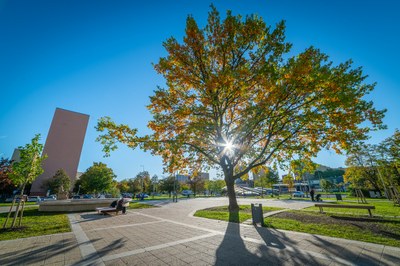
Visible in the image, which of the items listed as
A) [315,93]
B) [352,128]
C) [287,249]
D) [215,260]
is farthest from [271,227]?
[315,93]

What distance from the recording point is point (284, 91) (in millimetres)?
10242

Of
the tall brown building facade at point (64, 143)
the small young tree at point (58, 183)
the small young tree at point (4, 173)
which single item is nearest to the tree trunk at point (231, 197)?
the small young tree at point (4, 173)

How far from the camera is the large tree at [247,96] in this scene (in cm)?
957

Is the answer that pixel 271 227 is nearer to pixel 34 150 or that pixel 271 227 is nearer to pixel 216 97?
pixel 216 97

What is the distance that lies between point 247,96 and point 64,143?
67.7 meters

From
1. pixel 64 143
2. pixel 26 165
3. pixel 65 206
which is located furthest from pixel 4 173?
pixel 64 143

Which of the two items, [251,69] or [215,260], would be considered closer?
[215,260]

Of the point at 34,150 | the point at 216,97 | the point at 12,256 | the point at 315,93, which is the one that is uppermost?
the point at 216,97

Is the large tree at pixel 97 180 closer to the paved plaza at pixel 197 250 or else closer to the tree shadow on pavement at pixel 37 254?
the paved plaza at pixel 197 250

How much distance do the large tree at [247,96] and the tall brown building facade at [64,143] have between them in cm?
5981

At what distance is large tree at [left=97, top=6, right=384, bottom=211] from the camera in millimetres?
9570

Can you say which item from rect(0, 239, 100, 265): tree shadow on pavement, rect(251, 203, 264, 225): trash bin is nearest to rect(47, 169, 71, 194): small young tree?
rect(0, 239, 100, 265): tree shadow on pavement

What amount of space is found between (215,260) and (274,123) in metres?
9.07

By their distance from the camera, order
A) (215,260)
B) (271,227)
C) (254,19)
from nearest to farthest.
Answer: (215,260)
(271,227)
(254,19)
